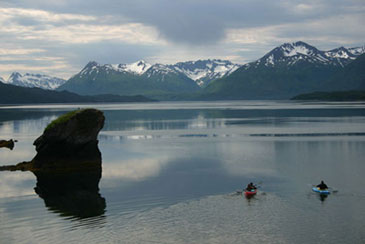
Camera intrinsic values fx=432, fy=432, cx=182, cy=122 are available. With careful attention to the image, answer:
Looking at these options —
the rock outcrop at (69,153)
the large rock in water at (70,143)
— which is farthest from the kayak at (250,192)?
the large rock in water at (70,143)

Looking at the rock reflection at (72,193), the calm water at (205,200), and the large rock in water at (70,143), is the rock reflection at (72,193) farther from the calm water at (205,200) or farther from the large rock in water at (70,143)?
the large rock in water at (70,143)

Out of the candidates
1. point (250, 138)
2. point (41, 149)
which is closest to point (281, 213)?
point (41, 149)

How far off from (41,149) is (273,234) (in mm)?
33474

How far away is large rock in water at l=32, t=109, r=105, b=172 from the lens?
50.9m

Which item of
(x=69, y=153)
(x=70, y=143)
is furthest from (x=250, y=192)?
(x=69, y=153)

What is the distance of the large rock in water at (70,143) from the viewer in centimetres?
5088

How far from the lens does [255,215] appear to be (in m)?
31.8

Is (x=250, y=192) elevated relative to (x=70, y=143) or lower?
lower

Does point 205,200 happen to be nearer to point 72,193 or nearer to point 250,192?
point 250,192

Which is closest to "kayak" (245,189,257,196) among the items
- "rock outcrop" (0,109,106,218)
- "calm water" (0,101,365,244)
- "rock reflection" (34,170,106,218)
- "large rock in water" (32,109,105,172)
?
"calm water" (0,101,365,244)

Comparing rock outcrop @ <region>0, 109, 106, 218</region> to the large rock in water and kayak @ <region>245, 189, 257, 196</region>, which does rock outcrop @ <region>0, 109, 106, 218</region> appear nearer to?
the large rock in water

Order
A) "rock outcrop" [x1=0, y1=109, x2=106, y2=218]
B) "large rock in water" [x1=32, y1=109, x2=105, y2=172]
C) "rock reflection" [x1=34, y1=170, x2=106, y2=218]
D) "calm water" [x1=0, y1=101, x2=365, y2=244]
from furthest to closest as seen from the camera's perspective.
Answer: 1. "large rock in water" [x1=32, y1=109, x2=105, y2=172]
2. "rock outcrop" [x1=0, y1=109, x2=106, y2=218]
3. "rock reflection" [x1=34, y1=170, x2=106, y2=218]
4. "calm water" [x1=0, y1=101, x2=365, y2=244]

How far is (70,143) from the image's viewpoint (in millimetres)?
51094

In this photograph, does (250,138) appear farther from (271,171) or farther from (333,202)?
(333,202)
